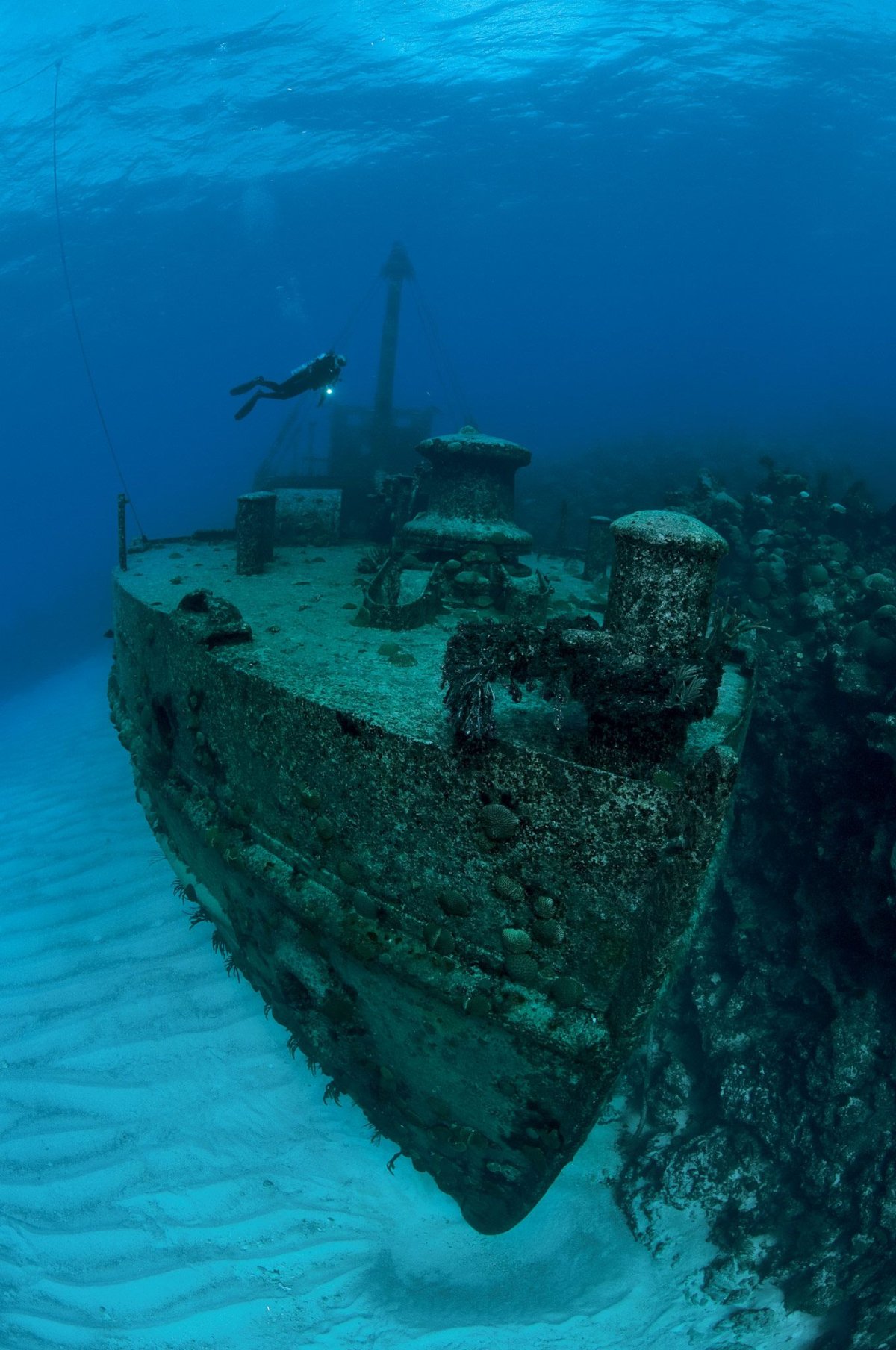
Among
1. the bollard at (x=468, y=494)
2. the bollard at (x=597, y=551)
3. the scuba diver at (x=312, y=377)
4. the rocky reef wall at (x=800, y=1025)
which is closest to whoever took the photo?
the rocky reef wall at (x=800, y=1025)

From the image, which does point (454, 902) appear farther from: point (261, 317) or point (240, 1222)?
point (261, 317)

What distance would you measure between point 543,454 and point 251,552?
28940 mm

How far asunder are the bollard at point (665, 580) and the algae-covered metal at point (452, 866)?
0.02m

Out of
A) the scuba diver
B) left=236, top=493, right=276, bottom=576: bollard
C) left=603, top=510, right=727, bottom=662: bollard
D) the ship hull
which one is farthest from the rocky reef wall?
the scuba diver

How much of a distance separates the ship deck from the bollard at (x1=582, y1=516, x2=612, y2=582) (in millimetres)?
326

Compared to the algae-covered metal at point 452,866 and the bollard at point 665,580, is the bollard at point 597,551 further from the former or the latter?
the bollard at point 665,580

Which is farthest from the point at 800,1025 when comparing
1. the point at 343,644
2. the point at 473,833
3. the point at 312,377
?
the point at 312,377

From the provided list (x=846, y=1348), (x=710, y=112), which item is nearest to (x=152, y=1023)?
(x=846, y=1348)

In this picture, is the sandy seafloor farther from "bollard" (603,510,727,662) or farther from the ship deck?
"bollard" (603,510,727,662)

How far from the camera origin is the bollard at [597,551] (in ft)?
30.6

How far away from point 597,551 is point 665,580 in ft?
20.3

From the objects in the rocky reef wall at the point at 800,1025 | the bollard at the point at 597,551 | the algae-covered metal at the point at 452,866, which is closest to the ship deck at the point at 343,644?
the algae-covered metal at the point at 452,866

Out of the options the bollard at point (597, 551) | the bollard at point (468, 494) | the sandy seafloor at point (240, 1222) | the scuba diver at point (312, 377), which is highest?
the scuba diver at point (312, 377)

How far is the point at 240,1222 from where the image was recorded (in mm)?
4645
